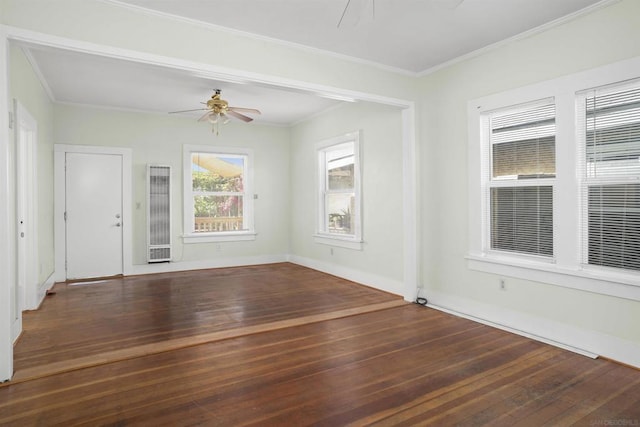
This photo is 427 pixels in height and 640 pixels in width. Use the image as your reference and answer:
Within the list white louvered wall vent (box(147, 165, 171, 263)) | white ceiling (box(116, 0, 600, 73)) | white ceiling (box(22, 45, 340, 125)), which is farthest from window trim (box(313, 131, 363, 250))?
white louvered wall vent (box(147, 165, 171, 263))

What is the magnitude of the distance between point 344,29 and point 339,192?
3.16m

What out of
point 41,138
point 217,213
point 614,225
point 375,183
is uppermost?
point 41,138

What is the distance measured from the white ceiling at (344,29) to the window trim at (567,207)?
0.57 meters

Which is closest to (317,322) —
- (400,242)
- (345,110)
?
(400,242)

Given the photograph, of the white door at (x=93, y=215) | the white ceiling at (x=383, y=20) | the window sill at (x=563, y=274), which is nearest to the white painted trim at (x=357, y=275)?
the window sill at (x=563, y=274)

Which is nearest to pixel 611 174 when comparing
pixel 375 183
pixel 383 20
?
pixel 383 20

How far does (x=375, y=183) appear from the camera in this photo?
17.7 ft

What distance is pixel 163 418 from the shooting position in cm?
214

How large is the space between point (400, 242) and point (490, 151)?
5.29 ft

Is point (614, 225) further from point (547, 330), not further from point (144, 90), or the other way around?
point (144, 90)

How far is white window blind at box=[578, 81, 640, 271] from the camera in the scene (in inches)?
114

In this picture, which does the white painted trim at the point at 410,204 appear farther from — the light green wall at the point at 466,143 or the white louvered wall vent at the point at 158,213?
the white louvered wall vent at the point at 158,213

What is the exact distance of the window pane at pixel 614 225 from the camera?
2.90 meters

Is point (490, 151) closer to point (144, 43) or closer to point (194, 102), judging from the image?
point (144, 43)
